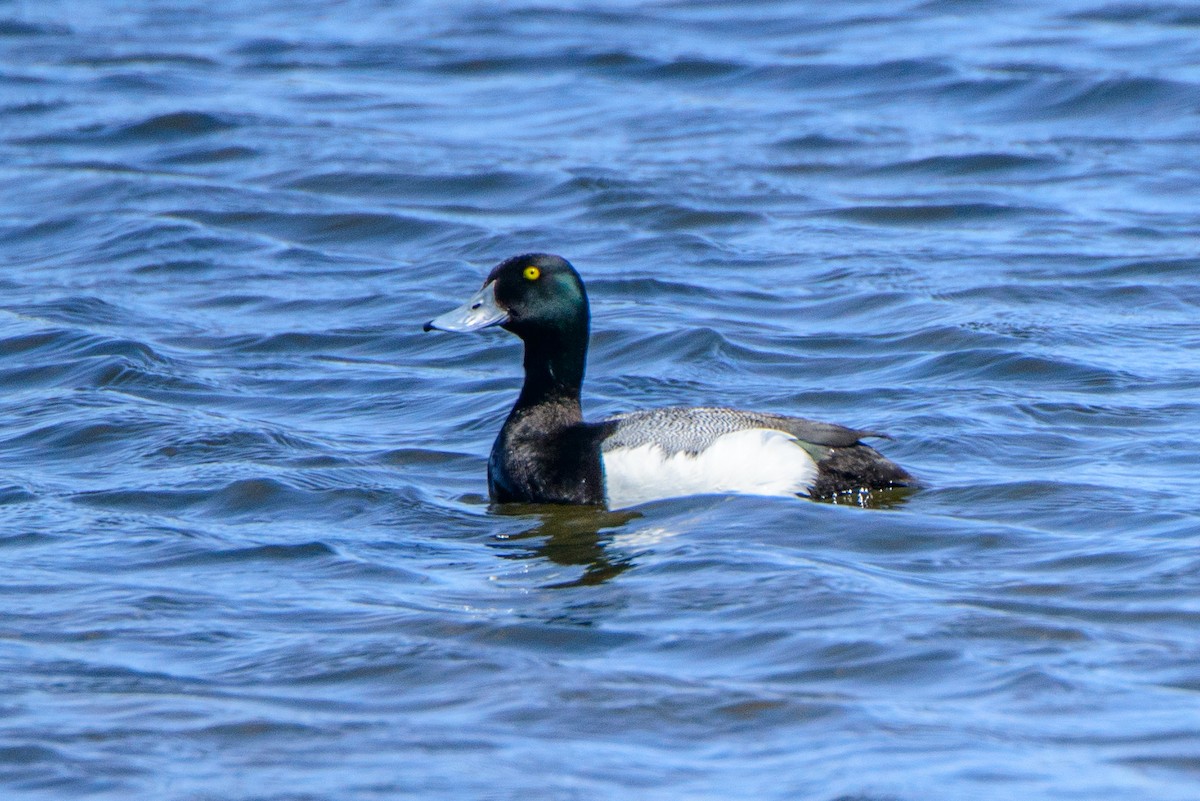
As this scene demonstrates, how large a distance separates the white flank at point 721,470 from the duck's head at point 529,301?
90 cm

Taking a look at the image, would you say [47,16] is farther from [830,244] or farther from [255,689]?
[255,689]

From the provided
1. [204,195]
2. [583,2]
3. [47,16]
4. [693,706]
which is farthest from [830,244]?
[47,16]

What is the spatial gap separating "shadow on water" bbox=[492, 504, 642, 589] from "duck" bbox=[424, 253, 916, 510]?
0.08 metres

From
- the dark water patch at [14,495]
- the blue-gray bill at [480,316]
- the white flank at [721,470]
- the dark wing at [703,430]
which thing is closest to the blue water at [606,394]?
the dark water patch at [14,495]

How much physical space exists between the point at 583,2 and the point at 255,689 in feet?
55.5

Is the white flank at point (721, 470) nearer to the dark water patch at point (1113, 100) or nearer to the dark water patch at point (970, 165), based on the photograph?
the dark water patch at point (970, 165)

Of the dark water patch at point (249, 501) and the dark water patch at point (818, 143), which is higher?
the dark water patch at point (818, 143)

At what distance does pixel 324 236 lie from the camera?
14.1m

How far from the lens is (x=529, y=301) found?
28.7 feet

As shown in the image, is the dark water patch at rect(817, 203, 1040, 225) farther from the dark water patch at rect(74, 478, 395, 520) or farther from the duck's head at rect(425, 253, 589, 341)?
the dark water patch at rect(74, 478, 395, 520)

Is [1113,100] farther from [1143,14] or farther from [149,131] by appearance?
[149,131]

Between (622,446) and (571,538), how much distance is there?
55cm

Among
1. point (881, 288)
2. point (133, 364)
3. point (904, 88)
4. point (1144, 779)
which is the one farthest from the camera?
point (904, 88)

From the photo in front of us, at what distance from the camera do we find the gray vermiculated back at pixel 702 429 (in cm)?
820
